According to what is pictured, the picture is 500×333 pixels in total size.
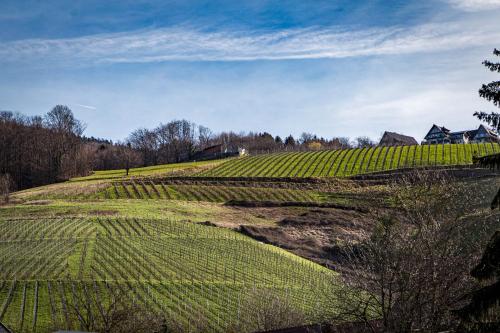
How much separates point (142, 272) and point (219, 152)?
10536 centimetres

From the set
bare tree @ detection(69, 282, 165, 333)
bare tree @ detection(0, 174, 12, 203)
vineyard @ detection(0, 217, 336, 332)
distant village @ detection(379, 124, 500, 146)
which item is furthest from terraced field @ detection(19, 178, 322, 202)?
distant village @ detection(379, 124, 500, 146)

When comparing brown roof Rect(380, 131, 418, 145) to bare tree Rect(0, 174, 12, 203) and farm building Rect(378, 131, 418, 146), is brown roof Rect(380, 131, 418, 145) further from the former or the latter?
bare tree Rect(0, 174, 12, 203)

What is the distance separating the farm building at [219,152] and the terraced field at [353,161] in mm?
23388

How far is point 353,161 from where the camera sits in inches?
3600

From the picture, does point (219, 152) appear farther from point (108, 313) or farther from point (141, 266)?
point (108, 313)

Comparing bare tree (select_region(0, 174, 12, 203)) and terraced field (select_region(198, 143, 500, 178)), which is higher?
terraced field (select_region(198, 143, 500, 178))

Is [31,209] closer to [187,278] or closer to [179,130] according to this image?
[187,278]

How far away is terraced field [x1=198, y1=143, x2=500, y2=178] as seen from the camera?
274ft

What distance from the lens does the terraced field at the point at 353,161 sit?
83625 millimetres

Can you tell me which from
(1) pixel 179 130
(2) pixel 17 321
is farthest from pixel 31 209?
(1) pixel 179 130

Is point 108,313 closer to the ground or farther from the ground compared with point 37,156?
closer to the ground

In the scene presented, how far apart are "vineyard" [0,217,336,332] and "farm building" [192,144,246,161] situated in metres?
83.7

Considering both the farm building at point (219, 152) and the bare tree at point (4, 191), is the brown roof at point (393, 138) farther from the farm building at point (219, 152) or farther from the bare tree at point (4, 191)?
the bare tree at point (4, 191)

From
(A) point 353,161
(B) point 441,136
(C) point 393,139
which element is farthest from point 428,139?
(A) point 353,161
